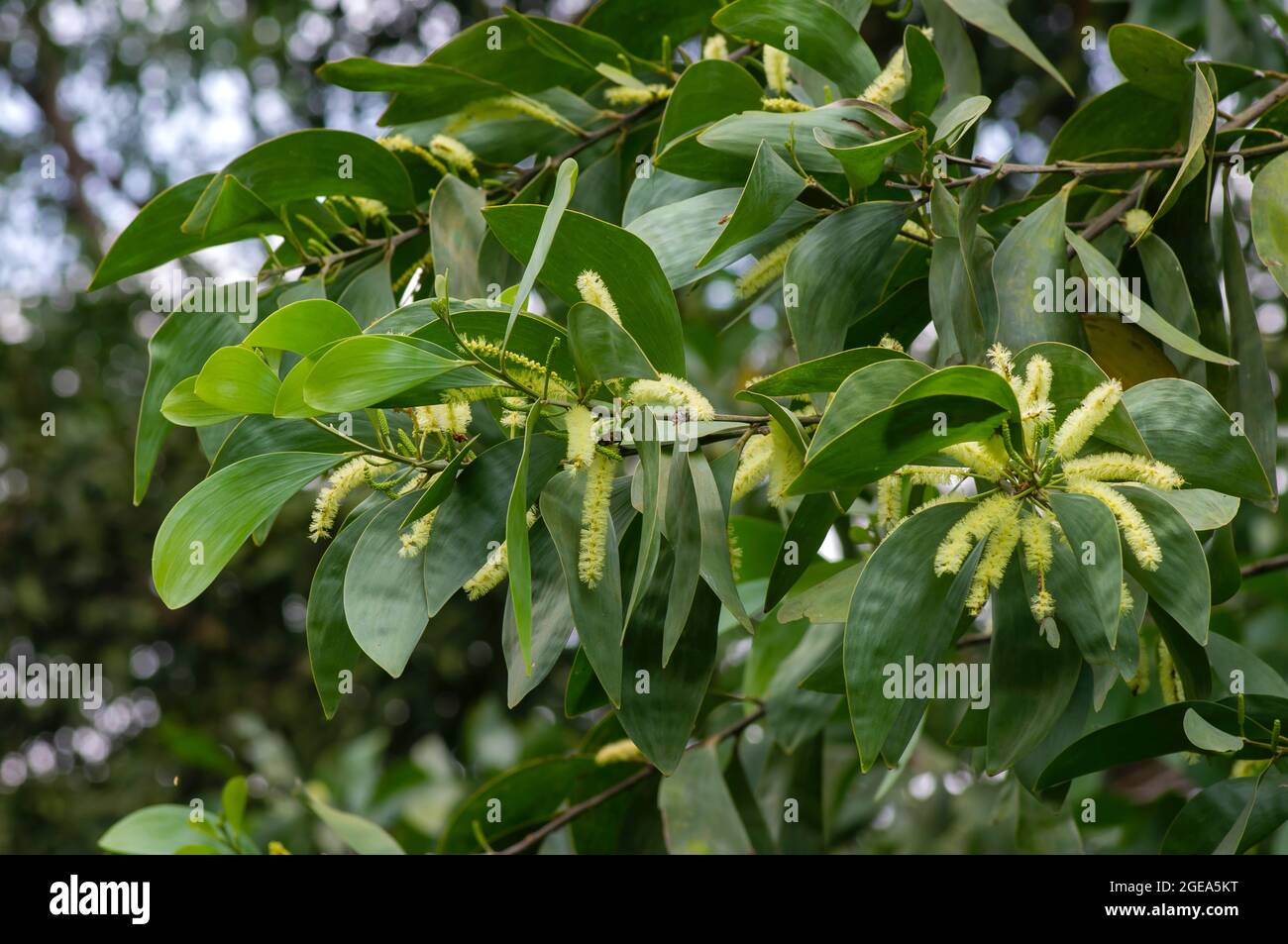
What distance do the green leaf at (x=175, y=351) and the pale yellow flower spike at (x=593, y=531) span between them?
1.21ft

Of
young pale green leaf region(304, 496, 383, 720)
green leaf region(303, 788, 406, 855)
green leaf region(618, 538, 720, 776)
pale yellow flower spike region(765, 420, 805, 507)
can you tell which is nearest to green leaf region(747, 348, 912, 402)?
pale yellow flower spike region(765, 420, 805, 507)

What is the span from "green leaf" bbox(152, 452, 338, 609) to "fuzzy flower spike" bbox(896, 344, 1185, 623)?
A: 321 mm

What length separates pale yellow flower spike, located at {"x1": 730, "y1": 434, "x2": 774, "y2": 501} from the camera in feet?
2.10

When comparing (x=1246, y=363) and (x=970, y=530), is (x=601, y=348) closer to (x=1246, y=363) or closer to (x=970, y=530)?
(x=970, y=530)

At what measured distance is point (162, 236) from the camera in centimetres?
84

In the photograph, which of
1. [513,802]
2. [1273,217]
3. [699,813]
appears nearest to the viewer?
[1273,217]

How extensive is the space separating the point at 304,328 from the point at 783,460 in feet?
0.82

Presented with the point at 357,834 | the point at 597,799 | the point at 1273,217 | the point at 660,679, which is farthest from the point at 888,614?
the point at 357,834

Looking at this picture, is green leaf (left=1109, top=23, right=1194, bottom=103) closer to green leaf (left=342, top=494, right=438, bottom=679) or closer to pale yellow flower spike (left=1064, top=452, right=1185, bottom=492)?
pale yellow flower spike (left=1064, top=452, right=1185, bottom=492)

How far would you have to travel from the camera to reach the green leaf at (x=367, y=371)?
0.51m

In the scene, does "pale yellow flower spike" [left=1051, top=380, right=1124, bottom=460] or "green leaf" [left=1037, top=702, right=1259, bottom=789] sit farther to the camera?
"green leaf" [left=1037, top=702, right=1259, bottom=789]

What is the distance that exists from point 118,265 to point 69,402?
108 inches

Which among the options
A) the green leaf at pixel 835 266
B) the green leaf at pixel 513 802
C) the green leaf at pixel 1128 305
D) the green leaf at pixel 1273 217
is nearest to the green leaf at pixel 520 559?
the green leaf at pixel 835 266

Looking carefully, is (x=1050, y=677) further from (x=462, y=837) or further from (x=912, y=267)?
(x=462, y=837)
